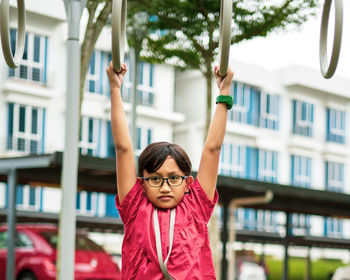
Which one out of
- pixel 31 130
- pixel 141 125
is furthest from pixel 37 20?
pixel 141 125

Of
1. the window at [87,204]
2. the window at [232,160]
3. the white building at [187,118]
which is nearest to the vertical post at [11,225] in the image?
the white building at [187,118]

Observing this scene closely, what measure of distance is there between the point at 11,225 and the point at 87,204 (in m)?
19.5

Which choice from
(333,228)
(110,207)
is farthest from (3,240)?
(333,228)

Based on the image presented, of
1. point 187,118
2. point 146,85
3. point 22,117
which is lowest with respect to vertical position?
point 22,117

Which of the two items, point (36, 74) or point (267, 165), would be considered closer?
point (36, 74)

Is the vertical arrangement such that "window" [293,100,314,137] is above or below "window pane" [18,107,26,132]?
above

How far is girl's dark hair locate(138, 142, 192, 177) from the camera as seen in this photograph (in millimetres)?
3170

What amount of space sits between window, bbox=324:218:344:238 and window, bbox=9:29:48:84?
18.9 metres

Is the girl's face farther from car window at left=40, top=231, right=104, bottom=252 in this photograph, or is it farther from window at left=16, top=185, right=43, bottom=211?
window at left=16, top=185, right=43, bottom=211

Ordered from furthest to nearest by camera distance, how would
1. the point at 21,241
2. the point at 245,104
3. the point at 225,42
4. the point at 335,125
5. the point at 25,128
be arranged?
the point at 335,125 → the point at 245,104 → the point at 25,128 → the point at 21,241 → the point at 225,42

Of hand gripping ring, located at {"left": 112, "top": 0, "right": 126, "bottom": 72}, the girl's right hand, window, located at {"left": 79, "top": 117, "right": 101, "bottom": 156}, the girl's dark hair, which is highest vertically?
window, located at {"left": 79, "top": 117, "right": 101, "bottom": 156}

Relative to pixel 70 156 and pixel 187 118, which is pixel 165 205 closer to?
pixel 70 156

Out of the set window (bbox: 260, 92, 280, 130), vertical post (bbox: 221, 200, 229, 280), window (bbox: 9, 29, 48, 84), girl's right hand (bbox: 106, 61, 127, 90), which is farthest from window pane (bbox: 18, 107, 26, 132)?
girl's right hand (bbox: 106, 61, 127, 90)

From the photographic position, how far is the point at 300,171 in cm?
3969
